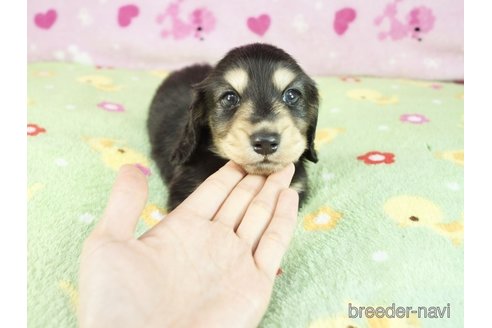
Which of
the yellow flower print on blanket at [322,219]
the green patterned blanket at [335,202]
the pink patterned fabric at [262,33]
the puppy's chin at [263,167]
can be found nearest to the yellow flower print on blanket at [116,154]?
the green patterned blanket at [335,202]

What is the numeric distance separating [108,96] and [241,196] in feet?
5.48

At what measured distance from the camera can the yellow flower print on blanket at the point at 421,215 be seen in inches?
63.6

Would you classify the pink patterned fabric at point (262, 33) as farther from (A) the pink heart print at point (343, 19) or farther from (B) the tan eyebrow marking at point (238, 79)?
(B) the tan eyebrow marking at point (238, 79)

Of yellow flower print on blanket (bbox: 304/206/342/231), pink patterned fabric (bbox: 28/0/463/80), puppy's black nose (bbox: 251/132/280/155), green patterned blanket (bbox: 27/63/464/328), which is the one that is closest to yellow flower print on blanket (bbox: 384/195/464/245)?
green patterned blanket (bbox: 27/63/464/328)

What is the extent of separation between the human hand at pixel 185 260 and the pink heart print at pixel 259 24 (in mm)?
2305

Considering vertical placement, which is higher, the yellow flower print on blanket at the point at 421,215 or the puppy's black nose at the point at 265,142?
the puppy's black nose at the point at 265,142

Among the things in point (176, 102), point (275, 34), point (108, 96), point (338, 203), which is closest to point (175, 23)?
point (275, 34)

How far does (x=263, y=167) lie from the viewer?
1.62 m

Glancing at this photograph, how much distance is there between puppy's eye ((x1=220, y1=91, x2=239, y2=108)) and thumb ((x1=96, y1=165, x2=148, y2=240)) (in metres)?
0.70

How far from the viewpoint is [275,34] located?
3588mm

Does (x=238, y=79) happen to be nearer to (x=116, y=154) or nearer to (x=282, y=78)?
(x=282, y=78)

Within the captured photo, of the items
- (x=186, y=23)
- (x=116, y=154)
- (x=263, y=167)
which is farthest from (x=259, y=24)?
(x=263, y=167)

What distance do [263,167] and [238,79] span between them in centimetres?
35

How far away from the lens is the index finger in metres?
1.44
